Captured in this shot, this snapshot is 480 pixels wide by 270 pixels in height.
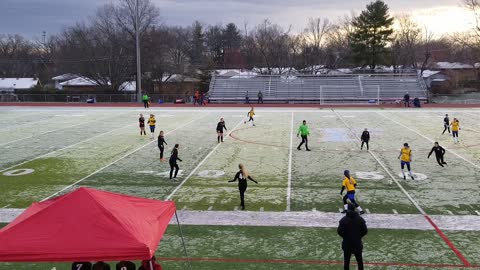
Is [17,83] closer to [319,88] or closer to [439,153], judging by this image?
[319,88]

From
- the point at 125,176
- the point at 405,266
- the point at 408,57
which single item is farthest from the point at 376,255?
the point at 408,57

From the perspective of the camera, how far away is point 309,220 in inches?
464

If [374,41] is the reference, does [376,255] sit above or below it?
below

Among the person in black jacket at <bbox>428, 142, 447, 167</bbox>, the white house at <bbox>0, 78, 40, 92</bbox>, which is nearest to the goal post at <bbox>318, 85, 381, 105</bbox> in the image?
the person in black jacket at <bbox>428, 142, 447, 167</bbox>

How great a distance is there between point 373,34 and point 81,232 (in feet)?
237

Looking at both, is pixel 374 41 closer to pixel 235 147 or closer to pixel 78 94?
pixel 78 94

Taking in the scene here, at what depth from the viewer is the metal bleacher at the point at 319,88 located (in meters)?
55.7

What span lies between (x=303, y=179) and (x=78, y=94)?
5389 centimetres

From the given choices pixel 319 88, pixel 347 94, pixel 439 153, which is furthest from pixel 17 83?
pixel 439 153

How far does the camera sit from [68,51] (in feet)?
257

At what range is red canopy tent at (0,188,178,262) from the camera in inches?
246

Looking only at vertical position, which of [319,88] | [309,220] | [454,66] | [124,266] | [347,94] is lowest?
[309,220]

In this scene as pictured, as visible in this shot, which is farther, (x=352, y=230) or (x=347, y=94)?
(x=347, y=94)

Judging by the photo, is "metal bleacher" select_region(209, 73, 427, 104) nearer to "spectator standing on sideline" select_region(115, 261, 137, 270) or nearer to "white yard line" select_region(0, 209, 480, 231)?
"white yard line" select_region(0, 209, 480, 231)
